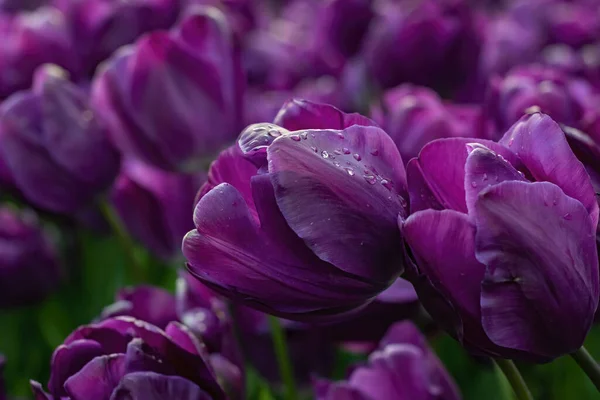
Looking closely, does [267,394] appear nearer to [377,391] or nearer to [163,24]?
[377,391]

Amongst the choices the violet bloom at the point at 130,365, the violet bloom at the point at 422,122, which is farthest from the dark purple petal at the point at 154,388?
the violet bloom at the point at 422,122

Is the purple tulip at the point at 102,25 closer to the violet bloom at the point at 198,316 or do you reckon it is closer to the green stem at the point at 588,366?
the violet bloom at the point at 198,316

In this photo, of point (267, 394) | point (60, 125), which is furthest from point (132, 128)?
point (267, 394)

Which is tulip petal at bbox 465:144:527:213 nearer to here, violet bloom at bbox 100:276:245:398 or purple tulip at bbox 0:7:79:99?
violet bloom at bbox 100:276:245:398

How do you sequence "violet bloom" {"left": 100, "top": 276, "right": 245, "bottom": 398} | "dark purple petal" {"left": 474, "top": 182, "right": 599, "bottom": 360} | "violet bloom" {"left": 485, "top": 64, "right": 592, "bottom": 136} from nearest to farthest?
"dark purple petal" {"left": 474, "top": 182, "right": 599, "bottom": 360} < "violet bloom" {"left": 100, "top": 276, "right": 245, "bottom": 398} < "violet bloom" {"left": 485, "top": 64, "right": 592, "bottom": 136}

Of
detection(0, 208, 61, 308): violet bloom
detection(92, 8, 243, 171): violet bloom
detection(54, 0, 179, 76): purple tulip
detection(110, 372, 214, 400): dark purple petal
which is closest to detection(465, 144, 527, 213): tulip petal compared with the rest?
detection(110, 372, 214, 400): dark purple petal

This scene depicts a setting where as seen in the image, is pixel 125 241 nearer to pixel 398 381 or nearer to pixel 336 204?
pixel 398 381
